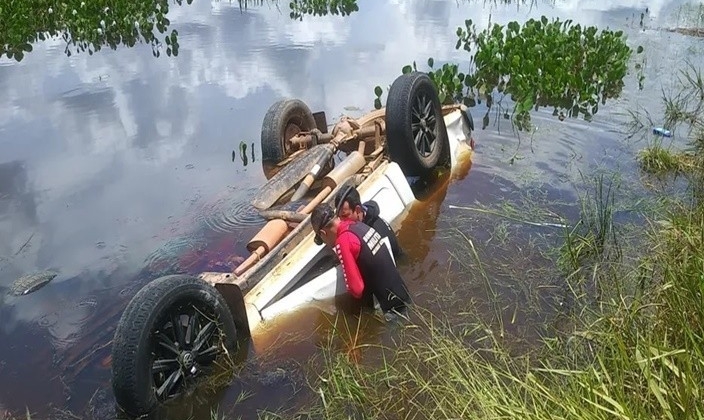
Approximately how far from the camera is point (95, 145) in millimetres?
8164

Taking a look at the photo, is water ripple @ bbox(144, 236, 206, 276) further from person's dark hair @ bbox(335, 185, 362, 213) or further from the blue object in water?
the blue object in water

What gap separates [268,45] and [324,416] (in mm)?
12268

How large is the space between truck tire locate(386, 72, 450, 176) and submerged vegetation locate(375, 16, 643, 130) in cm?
247

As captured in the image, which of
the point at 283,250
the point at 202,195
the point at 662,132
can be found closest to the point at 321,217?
the point at 283,250

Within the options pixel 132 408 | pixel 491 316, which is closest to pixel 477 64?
pixel 491 316

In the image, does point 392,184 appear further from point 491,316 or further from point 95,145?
point 95,145

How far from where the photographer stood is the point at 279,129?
7516 millimetres

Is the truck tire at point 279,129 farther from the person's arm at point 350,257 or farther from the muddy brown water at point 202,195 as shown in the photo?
the person's arm at point 350,257

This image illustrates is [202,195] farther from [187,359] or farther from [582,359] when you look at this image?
[582,359]

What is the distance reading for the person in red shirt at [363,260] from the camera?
4305mm

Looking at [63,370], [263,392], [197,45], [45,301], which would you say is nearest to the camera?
[263,392]

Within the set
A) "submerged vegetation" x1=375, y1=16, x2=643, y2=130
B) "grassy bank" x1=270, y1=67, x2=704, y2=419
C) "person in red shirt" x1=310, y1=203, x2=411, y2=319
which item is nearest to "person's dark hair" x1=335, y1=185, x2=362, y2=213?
"person in red shirt" x1=310, y1=203, x2=411, y2=319

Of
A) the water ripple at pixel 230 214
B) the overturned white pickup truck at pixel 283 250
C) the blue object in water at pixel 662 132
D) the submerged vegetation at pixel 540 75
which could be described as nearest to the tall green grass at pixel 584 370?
the overturned white pickup truck at pixel 283 250

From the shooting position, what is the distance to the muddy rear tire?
11.1 feet
